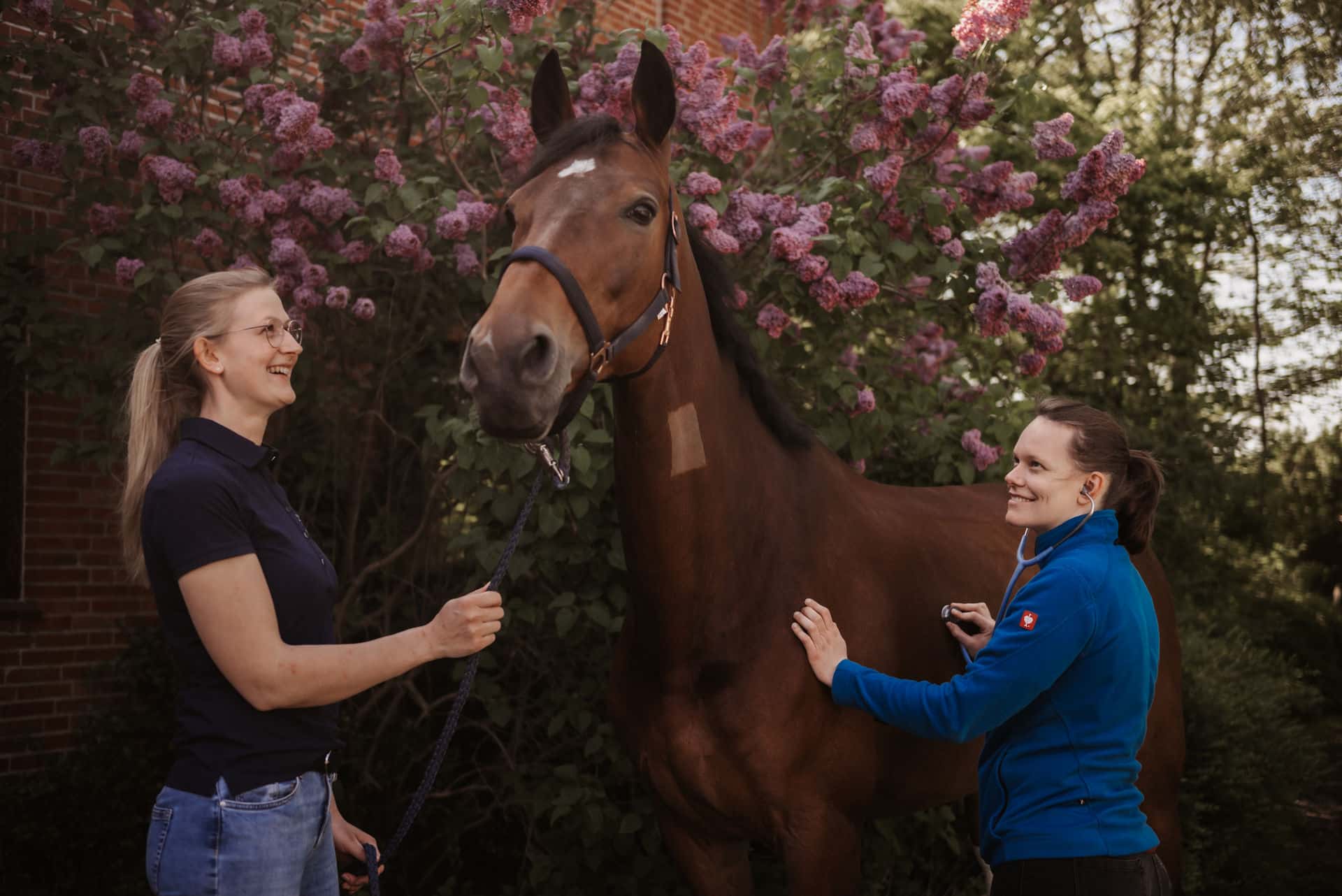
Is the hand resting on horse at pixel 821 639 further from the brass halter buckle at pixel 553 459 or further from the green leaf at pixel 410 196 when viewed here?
the green leaf at pixel 410 196

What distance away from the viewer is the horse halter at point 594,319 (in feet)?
7.18

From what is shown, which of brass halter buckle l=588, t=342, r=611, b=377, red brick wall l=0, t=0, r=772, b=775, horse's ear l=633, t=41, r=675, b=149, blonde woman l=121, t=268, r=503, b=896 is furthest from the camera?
red brick wall l=0, t=0, r=772, b=775

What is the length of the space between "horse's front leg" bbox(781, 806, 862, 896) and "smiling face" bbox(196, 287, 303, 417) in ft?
5.35

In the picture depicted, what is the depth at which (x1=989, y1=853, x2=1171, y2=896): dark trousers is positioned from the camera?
6.86 ft

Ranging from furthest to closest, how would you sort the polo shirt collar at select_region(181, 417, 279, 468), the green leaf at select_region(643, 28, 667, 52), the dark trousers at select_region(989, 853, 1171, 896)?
1. the green leaf at select_region(643, 28, 667, 52)
2. the dark trousers at select_region(989, 853, 1171, 896)
3. the polo shirt collar at select_region(181, 417, 279, 468)

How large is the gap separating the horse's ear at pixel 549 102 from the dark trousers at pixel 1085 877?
84.7 inches

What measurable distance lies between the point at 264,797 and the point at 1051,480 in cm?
171

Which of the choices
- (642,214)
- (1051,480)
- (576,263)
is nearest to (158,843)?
(576,263)

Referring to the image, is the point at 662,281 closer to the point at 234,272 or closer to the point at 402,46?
the point at 234,272

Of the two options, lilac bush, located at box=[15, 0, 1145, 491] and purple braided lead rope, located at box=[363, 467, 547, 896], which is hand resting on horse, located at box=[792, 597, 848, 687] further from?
lilac bush, located at box=[15, 0, 1145, 491]

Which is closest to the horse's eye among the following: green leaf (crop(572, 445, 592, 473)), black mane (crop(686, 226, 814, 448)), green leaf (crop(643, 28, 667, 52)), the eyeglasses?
black mane (crop(686, 226, 814, 448))

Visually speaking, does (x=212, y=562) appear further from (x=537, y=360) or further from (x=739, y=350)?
(x=739, y=350)

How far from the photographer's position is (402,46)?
453cm

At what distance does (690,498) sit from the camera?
2670 mm
